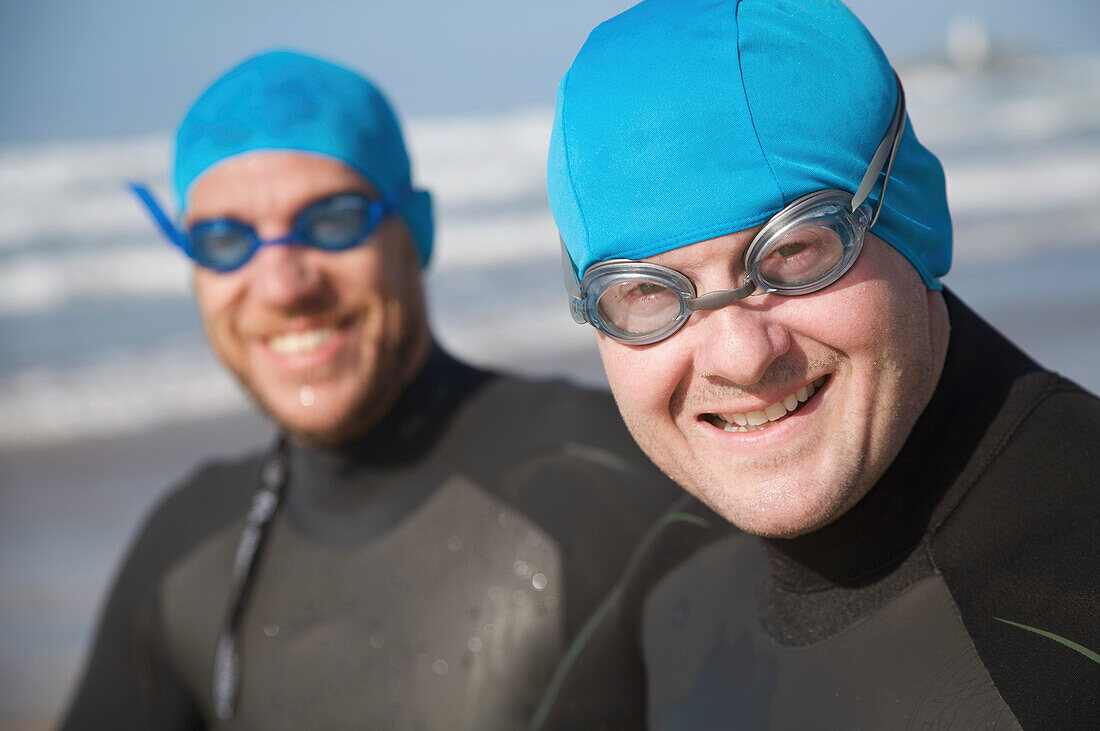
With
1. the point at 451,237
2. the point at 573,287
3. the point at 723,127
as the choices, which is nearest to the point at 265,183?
the point at 573,287

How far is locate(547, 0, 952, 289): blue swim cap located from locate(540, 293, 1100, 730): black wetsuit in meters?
0.29

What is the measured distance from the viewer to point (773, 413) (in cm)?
175

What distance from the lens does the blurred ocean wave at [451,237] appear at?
1003 centimetres

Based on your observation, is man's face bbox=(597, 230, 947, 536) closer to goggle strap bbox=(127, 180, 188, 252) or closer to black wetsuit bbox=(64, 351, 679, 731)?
black wetsuit bbox=(64, 351, 679, 731)

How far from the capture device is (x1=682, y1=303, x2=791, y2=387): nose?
1.66 m

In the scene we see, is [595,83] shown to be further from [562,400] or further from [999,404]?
[562,400]

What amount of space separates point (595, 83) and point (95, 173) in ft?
63.2

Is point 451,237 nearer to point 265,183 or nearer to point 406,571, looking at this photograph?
point 265,183

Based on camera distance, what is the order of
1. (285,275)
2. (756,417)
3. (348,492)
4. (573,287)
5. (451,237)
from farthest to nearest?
(451,237), (348,492), (285,275), (573,287), (756,417)

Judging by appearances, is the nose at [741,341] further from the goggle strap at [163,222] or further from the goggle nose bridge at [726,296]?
the goggle strap at [163,222]

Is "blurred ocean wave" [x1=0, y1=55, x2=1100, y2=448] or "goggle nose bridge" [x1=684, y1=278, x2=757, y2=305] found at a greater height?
"goggle nose bridge" [x1=684, y1=278, x2=757, y2=305]

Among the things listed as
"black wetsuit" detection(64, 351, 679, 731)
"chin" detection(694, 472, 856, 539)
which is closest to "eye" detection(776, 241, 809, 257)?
"chin" detection(694, 472, 856, 539)

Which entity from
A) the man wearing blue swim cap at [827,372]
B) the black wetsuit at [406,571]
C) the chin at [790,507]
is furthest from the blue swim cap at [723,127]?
the black wetsuit at [406,571]

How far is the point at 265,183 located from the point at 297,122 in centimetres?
21
